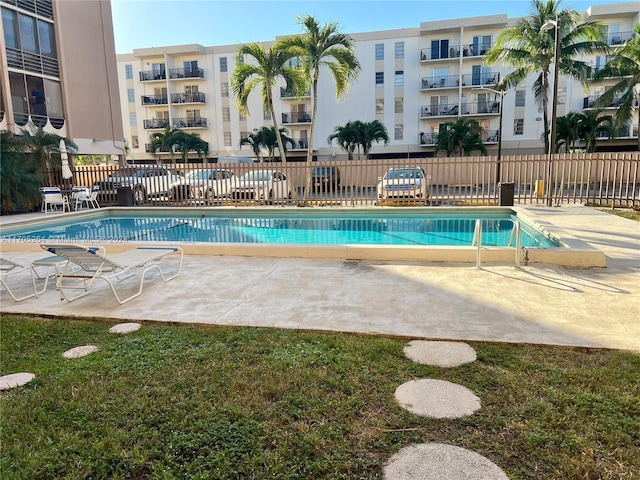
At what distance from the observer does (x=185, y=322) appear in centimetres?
453

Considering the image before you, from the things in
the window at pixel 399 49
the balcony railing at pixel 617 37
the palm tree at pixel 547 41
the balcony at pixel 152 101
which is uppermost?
the window at pixel 399 49

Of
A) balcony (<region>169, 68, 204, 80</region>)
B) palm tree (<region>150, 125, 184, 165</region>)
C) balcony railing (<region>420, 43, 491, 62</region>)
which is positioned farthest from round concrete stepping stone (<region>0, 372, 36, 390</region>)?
balcony (<region>169, 68, 204, 80</region>)

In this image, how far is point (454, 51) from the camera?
36.7m

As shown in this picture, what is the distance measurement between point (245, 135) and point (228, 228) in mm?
30811

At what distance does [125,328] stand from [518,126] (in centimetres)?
3818

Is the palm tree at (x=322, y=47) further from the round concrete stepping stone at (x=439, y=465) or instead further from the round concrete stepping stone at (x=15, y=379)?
the round concrete stepping stone at (x=439, y=465)

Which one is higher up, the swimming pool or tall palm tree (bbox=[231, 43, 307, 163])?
tall palm tree (bbox=[231, 43, 307, 163])

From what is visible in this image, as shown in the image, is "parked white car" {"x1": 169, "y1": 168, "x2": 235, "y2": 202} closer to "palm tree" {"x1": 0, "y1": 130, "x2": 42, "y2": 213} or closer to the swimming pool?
the swimming pool

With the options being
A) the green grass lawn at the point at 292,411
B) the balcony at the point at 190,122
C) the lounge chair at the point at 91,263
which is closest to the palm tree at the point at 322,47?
the lounge chair at the point at 91,263

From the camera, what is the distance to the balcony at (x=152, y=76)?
42.9 meters

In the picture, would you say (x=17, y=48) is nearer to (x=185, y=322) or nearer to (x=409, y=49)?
(x=185, y=322)

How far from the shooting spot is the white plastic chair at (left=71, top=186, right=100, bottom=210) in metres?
16.2

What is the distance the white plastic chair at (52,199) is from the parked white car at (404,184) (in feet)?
38.6

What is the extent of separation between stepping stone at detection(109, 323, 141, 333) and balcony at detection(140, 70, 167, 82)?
Answer: 44.0m
